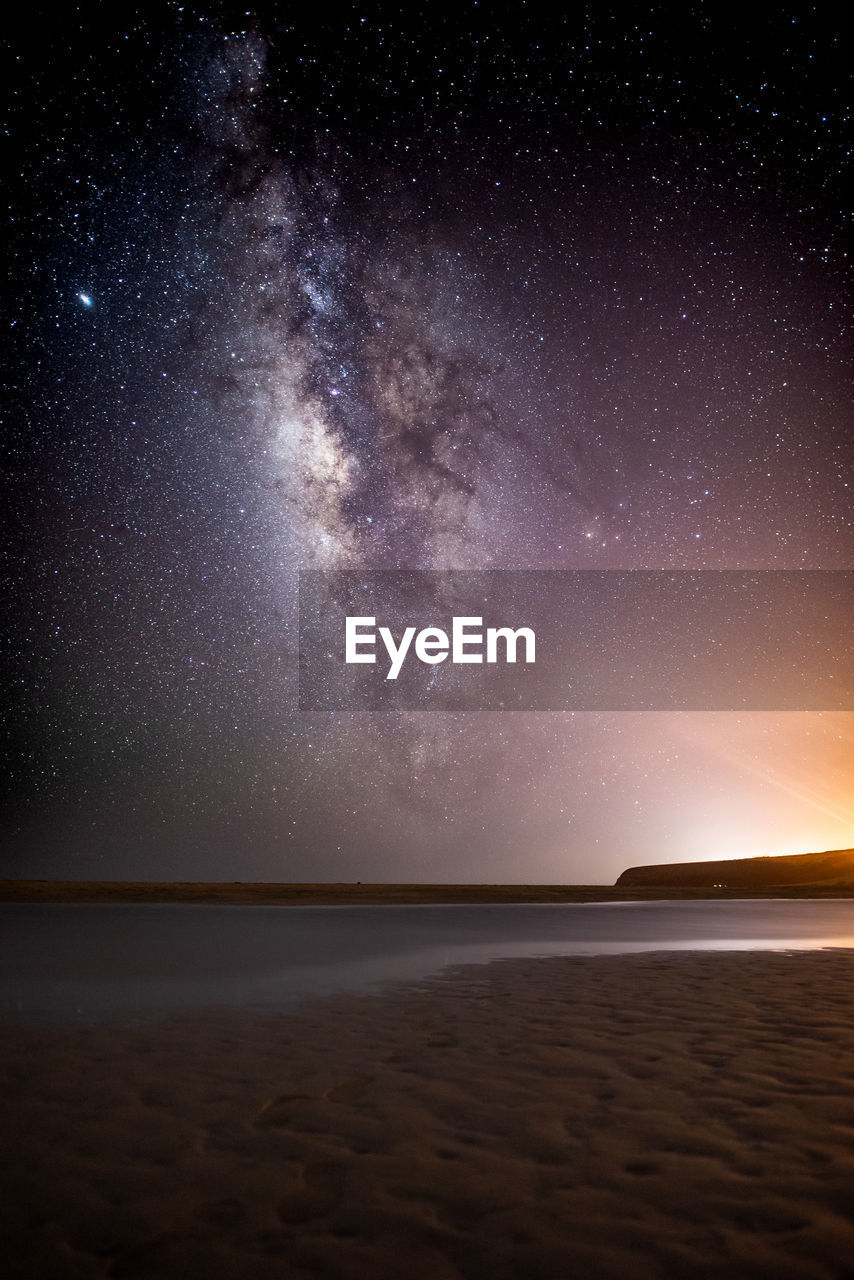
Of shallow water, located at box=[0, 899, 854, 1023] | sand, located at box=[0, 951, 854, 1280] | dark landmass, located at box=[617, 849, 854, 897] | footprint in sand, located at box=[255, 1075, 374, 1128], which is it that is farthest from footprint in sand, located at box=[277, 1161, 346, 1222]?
dark landmass, located at box=[617, 849, 854, 897]

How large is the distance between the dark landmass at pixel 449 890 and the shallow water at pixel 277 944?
19.9 ft

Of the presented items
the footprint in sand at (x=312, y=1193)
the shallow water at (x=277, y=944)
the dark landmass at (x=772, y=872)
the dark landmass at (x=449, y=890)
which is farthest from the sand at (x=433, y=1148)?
the dark landmass at (x=772, y=872)

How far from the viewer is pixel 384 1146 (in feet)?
11.6

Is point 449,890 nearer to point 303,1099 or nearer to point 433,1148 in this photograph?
point 303,1099

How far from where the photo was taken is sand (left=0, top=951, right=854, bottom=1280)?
2672 millimetres

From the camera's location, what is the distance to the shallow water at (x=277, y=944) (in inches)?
298

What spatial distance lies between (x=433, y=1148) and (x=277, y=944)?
9.42 meters

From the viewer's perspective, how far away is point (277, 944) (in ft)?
40.0

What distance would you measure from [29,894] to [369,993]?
1027 inches

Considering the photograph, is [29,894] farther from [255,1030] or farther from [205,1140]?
[205,1140]

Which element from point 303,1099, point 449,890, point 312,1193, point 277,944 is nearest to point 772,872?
point 449,890

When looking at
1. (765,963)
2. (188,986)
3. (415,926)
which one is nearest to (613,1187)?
(188,986)

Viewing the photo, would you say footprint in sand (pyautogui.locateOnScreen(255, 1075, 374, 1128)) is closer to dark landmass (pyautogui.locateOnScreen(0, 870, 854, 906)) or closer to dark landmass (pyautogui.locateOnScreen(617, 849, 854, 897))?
dark landmass (pyautogui.locateOnScreen(0, 870, 854, 906))

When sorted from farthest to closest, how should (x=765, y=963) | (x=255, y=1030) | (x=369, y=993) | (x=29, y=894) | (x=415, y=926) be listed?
(x=29, y=894), (x=415, y=926), (x=765, y=963), (x=369, y=993), (x=255, y=1030)
